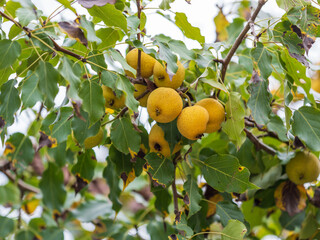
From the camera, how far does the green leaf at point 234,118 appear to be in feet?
3.32

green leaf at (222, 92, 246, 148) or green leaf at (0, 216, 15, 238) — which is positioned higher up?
green leaf at (222, 92, 246, 148)

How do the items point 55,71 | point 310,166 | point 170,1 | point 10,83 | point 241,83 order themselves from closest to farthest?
point 55,71, point 10,83, point 170,1, point 310,166, point 241,83

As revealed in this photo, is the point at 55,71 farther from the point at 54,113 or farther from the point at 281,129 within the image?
the point at 281,129

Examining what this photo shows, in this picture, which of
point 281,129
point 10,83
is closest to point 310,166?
point 281,129

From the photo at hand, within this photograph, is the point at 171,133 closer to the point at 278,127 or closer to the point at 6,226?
the point at 278,127

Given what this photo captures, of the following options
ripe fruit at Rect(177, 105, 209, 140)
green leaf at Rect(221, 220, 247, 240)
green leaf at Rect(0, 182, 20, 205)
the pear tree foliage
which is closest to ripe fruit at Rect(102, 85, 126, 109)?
the pear tree foliage

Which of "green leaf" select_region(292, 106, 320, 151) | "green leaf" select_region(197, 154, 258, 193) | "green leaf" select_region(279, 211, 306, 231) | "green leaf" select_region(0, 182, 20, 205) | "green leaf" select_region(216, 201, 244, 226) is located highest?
"green leaf" select_region(292, 106, 320, 151)

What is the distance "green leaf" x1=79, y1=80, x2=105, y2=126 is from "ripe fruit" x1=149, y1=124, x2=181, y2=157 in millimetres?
186

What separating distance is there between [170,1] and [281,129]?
536 mm

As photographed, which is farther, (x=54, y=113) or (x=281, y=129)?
(x=281, y=129)

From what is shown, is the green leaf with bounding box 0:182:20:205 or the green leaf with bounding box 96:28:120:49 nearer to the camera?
the green leaf with bounding box 96:28:120:49

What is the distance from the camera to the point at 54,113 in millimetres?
1126

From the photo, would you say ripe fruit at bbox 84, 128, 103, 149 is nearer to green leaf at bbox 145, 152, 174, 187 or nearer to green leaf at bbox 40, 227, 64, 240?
green leaf at bbox 145, 152, 174, 187

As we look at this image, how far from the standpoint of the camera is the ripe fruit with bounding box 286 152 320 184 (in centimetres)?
126
